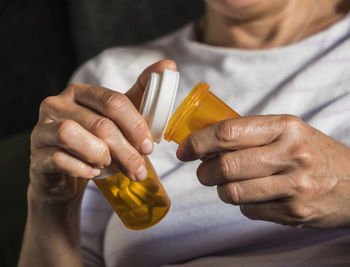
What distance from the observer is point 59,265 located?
812 mm

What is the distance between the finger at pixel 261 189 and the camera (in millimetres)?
536

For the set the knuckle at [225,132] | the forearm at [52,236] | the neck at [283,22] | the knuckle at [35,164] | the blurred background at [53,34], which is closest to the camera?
the knuckle at [225,132]

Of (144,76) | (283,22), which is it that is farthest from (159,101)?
(283,22)

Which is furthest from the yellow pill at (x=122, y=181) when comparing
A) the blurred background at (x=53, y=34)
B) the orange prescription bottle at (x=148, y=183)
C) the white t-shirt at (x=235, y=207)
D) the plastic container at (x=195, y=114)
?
the blurred background at (x=53, y=34)

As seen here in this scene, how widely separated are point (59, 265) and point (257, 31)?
665mm

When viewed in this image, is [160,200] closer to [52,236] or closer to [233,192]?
[233,192]

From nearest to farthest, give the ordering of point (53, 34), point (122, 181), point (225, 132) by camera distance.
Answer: point (225, 132) → point (122, 181) → point (53, 34)

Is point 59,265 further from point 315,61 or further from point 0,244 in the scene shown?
point 315,61

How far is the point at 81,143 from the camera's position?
547mm

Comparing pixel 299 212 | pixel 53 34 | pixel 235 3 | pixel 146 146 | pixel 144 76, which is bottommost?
pixel 299 212

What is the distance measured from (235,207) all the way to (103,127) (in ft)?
1.11

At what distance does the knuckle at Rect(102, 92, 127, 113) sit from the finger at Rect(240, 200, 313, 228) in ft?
0.72

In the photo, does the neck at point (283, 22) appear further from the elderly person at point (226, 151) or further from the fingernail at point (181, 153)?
the fingernail at point (181, 153)

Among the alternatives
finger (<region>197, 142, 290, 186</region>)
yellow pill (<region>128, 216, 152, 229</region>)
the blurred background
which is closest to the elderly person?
finger (<region>197, 142, 290, 186</region>)
